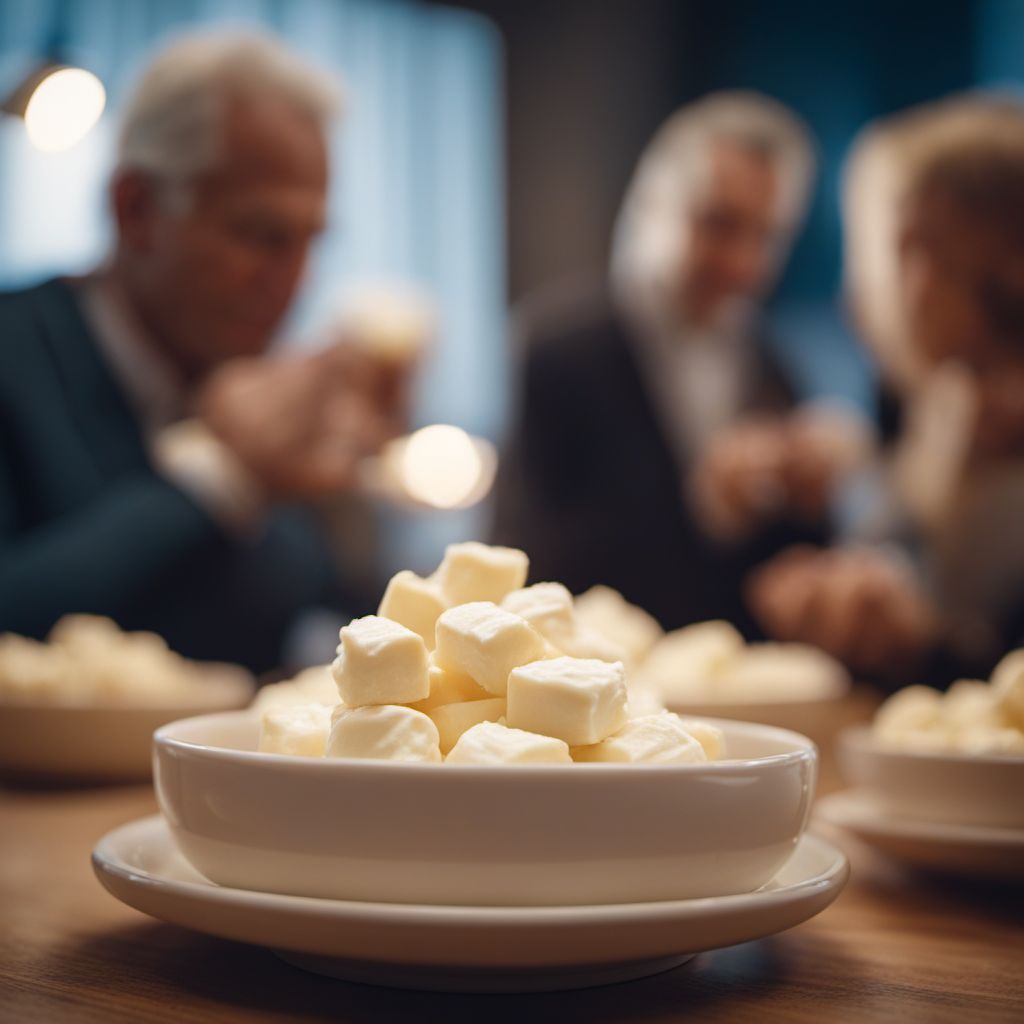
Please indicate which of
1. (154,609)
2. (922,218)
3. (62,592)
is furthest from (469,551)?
(922,218)

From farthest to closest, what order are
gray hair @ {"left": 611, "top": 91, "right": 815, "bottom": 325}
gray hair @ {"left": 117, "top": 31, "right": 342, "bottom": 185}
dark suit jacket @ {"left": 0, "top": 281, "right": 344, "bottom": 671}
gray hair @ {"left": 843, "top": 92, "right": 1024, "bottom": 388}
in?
1. gray hair @ {"left": 611, "top": 91, "right": 815, "bottom": 325}
2. gray hair @ {"left": 843, "top": 92, "right": 1024, "bottom": 388}
3. gray hair @ {"left": 117, "top": 31, "right": 342, "bottom": 185}
4. dark suit jacket @ {"left": 0, "top": 281, "right": 344, "bottom": 671}

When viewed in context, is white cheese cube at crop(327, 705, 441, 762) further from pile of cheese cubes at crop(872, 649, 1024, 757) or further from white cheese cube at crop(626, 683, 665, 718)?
pile of cheese cubes at crop(872, 649, 1024, 757)

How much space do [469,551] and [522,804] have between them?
195 mm

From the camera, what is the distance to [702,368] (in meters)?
3.22

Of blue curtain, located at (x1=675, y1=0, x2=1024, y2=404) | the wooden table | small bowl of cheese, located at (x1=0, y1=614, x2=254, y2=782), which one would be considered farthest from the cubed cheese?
blue curtain, located at (x1=675, y1=0, x2=1024, y2=404)

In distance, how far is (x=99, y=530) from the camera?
1.81 m

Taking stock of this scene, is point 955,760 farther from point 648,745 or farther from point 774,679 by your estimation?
point 774,679

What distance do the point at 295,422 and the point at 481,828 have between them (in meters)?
1.52

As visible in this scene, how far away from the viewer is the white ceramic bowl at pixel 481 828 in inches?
20.0

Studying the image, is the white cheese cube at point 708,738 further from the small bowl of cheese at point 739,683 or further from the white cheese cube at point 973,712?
the small bowl of cheese at point 739,683

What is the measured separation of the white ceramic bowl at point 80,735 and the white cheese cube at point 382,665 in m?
0.57

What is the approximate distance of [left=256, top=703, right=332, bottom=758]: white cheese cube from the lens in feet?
1.96

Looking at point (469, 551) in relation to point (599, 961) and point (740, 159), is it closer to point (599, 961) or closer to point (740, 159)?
point (599, 961)

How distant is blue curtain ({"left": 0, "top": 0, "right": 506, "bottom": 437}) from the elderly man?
71.9 inches
